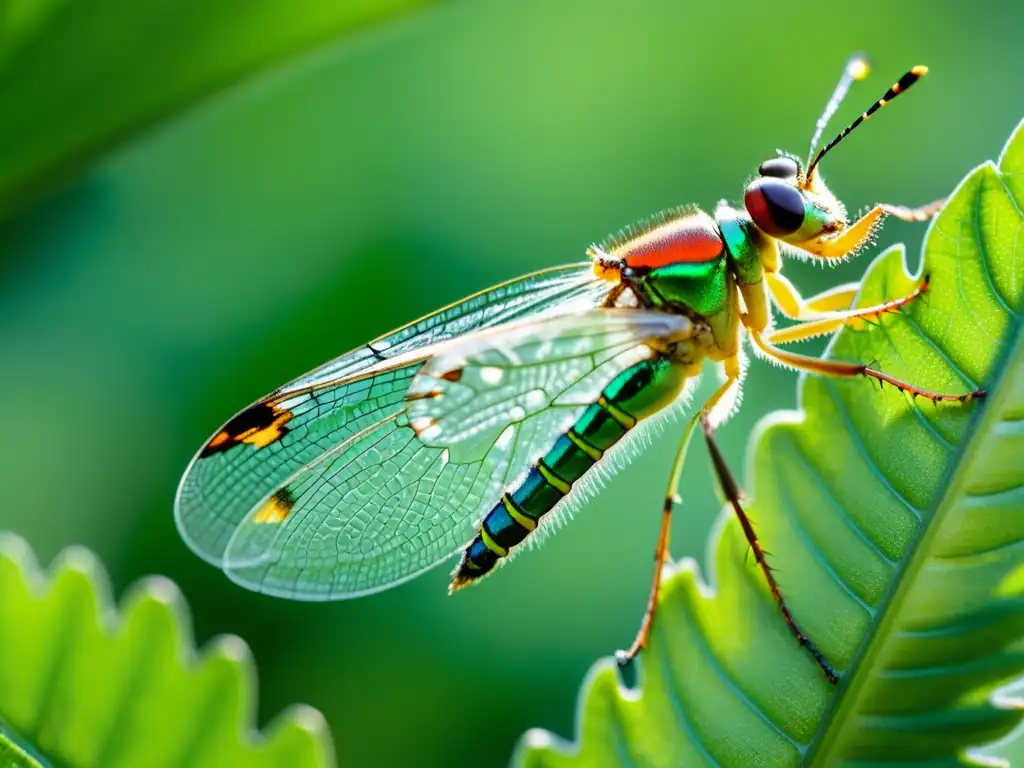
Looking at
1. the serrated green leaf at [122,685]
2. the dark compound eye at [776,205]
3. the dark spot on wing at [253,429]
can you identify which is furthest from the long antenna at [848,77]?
the serrated green leaf at [122,685]

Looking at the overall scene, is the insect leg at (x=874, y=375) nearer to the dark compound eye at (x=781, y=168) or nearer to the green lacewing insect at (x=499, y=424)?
the green lacewing insect at (x=499, y=424)

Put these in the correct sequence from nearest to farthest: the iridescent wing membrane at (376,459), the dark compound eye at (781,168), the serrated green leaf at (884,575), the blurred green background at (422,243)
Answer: the serrated green leaf at (884,575)
the iridescent wing membrane at (376,459)
the dark compound eye at (781,168)
the blurred green background at (422,243)

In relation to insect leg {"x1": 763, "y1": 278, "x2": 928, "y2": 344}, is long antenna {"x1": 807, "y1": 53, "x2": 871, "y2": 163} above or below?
above

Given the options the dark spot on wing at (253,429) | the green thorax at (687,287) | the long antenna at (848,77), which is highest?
the long antenna at (848,77)

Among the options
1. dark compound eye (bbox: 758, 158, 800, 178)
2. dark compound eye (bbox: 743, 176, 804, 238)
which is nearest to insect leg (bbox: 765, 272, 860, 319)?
dark compound eye (bbox: 743, 176, 804, 238)

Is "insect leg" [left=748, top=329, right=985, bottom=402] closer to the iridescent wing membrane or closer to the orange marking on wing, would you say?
the iridescent wing membrane

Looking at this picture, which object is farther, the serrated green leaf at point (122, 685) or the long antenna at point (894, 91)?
the long antenna at point (894, 91)

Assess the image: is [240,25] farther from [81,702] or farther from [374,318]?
[374,318]
